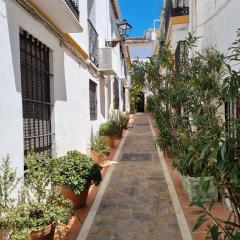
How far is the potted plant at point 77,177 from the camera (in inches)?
A: 240

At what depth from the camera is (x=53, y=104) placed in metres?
7.39

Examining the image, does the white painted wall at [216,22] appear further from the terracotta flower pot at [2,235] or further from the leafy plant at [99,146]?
the leafy plant at [99,146]

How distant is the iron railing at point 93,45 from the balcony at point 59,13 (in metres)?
4.16

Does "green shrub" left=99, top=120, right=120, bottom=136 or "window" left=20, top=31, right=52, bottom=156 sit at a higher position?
"window" left=20, top=31, right=52, bottom=156

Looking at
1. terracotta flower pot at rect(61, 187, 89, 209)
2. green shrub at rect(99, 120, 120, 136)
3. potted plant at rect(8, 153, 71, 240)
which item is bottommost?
terracotta flower pot at rect(61, 187, 89, 209)

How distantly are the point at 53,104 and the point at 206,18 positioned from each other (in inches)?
154

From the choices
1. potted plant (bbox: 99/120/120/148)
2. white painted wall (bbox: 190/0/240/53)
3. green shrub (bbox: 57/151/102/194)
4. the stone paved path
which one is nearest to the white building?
green shrub (bbox: 57/151/102/194)

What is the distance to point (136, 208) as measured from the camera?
6.37 m

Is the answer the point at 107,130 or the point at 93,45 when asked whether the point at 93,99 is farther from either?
the point at 93,45

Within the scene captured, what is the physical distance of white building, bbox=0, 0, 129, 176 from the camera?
15.6 ft

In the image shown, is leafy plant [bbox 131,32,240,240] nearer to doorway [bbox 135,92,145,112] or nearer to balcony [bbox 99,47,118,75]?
balcony [bbox 99,47,118,75]

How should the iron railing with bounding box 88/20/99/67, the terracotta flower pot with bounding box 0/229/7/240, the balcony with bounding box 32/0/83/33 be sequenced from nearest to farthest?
the terracotta flower pot with bounding box 0/229/7/240 → the balcony with bounding box 32/0/83/33 → the iron railing with bounding box 88/20/99/67

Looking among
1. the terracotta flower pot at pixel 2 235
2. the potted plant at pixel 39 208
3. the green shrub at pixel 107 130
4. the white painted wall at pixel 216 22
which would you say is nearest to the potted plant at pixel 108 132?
the green shrub at pixel 107 130

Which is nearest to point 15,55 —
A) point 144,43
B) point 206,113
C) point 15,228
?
point 15,228
